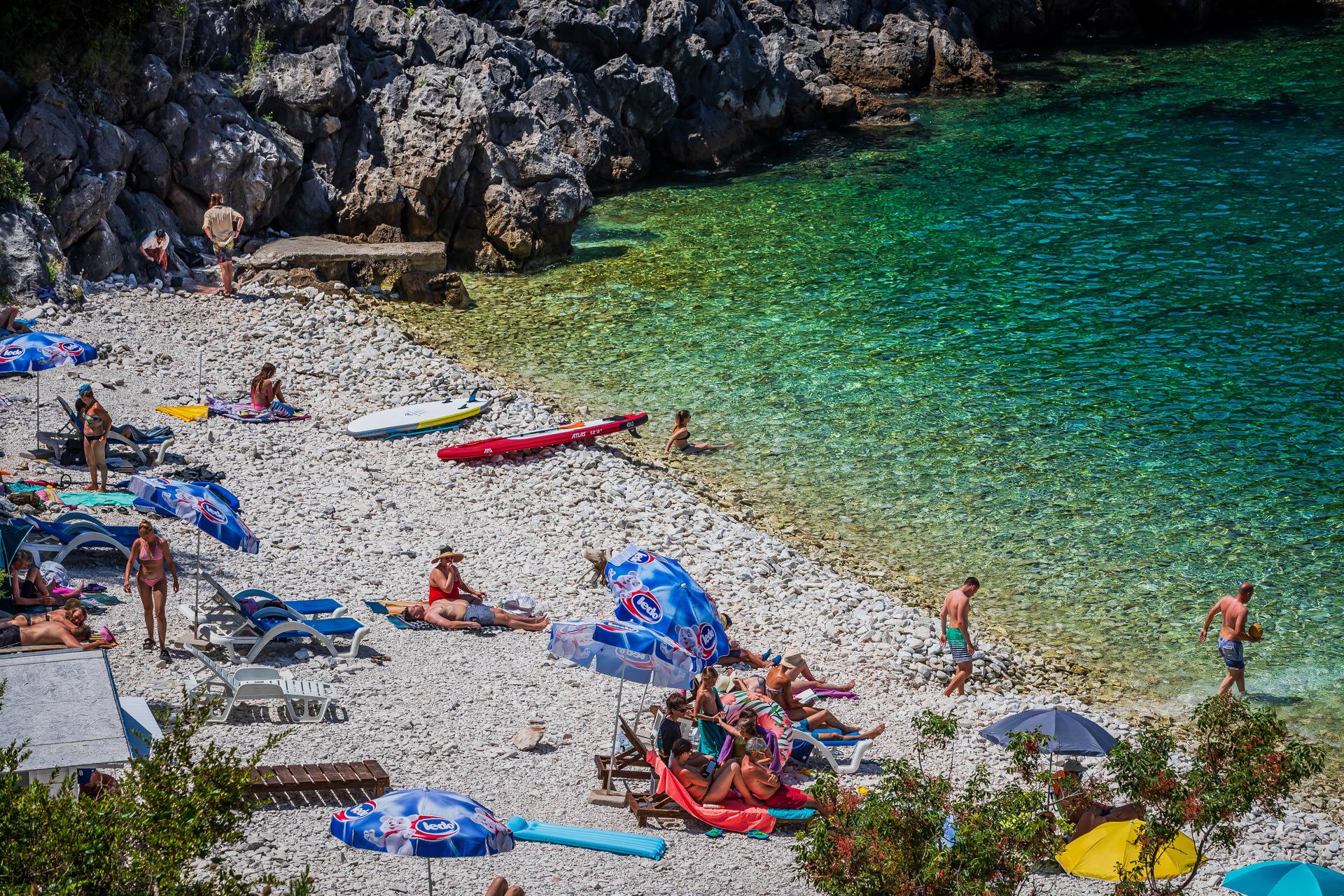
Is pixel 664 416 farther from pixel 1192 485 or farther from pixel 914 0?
pixel 914 0

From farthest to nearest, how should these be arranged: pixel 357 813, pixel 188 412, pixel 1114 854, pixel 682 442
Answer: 1. pixel 682 442
2. pixel 188 412
3. pixel 1114 854
4. pixel 357 813

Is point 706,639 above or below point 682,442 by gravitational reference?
below

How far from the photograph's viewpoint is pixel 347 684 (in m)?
13.2

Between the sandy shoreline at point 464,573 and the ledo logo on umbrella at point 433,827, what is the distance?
139 cm

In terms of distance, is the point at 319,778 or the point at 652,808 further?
the point at 652,808

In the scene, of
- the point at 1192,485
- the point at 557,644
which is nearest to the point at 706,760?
the point at 557,644

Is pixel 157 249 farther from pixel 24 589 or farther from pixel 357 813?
pixel 357 813

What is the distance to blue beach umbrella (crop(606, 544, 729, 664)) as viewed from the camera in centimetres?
1342

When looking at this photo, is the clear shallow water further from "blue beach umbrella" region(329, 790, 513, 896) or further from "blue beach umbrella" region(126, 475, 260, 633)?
"blue beach umbrella" region(329, 790, 513, 896)

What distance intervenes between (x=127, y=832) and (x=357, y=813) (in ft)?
7.46

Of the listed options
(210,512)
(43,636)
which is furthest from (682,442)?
(43,636)

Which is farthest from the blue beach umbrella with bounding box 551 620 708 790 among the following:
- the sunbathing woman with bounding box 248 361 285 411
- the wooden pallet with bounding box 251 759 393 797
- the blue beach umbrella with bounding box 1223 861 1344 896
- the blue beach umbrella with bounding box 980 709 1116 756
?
the sunbathing woman with bounding box 248 361 285 411

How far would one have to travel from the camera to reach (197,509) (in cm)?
1361

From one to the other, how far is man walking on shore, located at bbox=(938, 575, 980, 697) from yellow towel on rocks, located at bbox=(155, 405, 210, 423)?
13.6 metres
